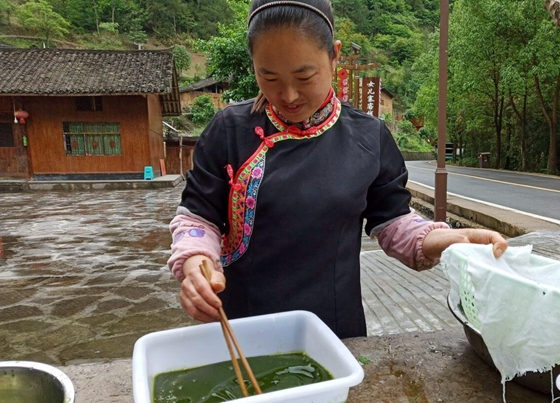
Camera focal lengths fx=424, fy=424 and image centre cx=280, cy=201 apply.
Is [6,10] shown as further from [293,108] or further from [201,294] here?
[201,294]

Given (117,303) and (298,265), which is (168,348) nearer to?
(298,265)

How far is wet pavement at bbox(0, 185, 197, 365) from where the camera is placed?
3732 mm

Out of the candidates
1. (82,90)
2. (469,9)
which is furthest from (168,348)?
(469,9)

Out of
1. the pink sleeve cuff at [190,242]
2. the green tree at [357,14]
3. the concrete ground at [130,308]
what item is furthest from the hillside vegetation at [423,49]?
the concrete ground at [130,308]

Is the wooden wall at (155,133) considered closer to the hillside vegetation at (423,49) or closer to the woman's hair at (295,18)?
the hillside vegetation at (423,49)

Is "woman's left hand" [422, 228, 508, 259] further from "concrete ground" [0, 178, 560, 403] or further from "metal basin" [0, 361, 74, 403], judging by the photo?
"metal basin" [0, 361, 74, 403]

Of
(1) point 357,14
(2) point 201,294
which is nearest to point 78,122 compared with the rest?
(2) point 201,294

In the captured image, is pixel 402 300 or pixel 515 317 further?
pixel 402 300

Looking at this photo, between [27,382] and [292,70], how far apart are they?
1050 mm

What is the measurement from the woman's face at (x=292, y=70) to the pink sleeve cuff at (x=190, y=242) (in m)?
0.42

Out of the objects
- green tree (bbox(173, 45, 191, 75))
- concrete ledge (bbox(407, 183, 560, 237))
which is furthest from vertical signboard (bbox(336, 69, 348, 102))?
green tree (bbox(173, 45, 191, 75))

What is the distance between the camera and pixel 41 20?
41.2m

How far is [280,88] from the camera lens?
3.86 ft

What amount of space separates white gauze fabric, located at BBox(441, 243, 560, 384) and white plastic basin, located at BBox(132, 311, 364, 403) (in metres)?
0.34
